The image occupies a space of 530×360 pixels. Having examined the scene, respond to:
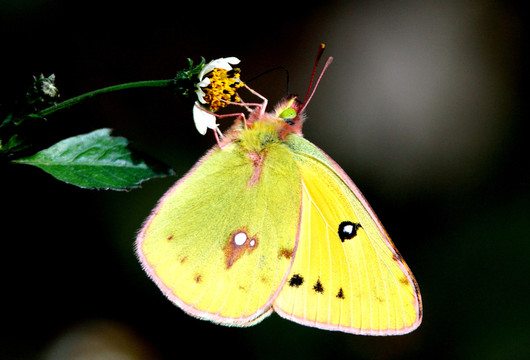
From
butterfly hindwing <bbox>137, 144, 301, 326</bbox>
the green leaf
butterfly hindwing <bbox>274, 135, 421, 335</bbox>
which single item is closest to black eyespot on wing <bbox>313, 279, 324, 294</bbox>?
butterfly hindwing <bbox>274, 135, 421, 335</bbox>

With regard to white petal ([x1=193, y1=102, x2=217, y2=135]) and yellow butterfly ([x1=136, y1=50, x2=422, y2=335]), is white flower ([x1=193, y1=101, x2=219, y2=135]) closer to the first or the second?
white petal ([x1=193, y1=102, x2=217, y2=135])

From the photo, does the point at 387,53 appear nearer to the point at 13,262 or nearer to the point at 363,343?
the point at 363,343

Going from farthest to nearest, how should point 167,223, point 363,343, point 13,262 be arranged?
point 363,343 < point 13,262 < point 167,223

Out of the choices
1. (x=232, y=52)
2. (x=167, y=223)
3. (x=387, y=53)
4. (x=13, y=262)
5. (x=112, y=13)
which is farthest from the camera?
(x=387, y=53)

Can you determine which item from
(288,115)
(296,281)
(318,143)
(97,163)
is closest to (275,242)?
(296,281)

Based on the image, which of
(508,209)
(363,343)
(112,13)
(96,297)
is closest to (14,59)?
(112,13)

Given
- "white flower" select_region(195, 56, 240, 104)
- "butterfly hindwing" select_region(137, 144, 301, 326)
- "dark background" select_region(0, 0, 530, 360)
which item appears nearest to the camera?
"white flower" select_region(195, 56, 240, 104)
